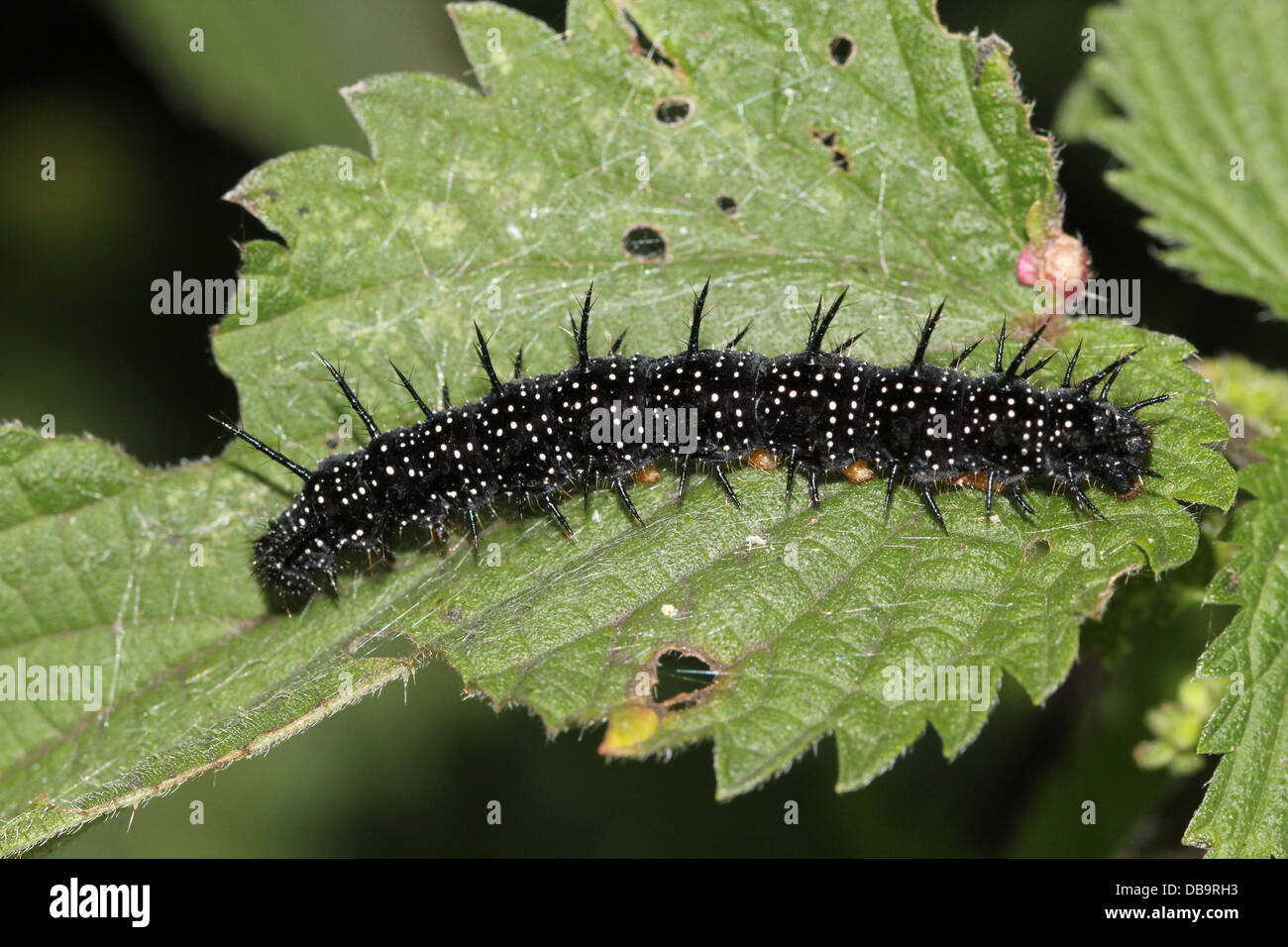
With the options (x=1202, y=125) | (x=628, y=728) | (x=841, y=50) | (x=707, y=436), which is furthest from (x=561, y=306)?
(x=1202, y=125)

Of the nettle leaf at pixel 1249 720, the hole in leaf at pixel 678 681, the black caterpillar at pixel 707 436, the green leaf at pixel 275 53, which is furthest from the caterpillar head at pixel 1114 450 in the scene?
the green leaf at pixel 275 53

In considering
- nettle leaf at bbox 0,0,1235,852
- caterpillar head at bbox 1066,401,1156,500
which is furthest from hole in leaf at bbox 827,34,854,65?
caterpillar head at bbox 1066,401,1156,500

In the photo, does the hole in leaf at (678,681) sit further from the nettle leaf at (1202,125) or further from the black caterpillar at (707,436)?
the nettle leaf at (1202,125)

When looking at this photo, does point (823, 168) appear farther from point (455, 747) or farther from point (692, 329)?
point (455, 747)

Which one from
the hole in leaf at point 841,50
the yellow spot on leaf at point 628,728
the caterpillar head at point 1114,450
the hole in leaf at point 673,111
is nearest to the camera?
the yellow spot on leaf at point 628,728

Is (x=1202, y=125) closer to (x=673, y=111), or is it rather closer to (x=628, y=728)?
(x=673, y=111)

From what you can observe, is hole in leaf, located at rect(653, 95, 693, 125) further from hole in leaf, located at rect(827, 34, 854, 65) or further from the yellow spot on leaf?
the yellow spot on leaf

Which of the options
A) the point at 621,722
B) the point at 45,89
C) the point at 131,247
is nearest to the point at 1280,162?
the point at 621,722
